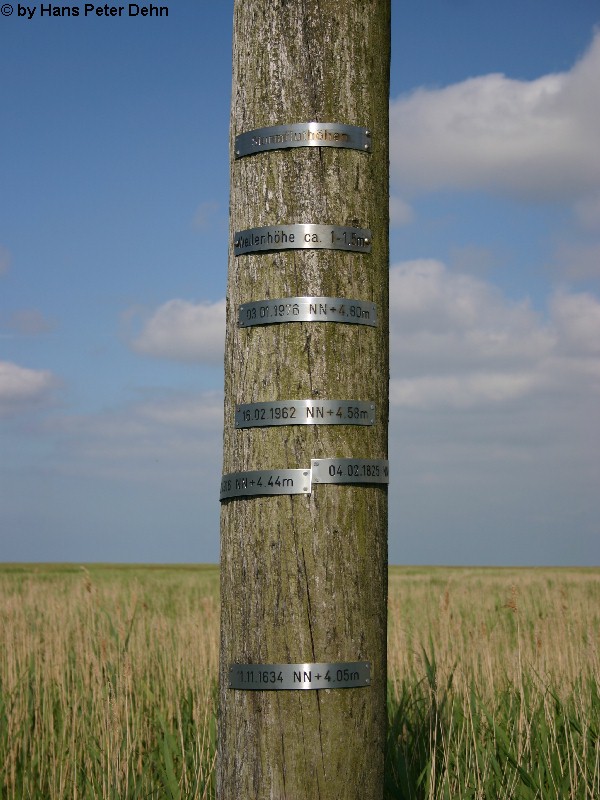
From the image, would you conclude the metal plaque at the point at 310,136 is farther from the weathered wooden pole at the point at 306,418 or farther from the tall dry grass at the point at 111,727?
the tall dry grass at the point at 111,727

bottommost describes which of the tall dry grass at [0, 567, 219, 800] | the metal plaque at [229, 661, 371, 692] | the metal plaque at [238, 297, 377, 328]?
the tall dry grass at [0, 567, 219, 800]

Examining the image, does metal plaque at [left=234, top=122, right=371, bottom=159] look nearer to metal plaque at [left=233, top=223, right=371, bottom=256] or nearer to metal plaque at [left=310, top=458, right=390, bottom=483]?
metal plaque at [left=233, top=223, right=371, bottom=256]

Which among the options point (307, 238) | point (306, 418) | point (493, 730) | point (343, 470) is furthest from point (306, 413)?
point (493, 730)

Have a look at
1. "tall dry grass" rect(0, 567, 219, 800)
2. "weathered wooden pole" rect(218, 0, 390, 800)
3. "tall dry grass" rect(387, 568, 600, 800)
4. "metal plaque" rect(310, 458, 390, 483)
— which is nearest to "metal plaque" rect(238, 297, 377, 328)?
"weathered wooden pole" rect(218, 0, 390, 800)

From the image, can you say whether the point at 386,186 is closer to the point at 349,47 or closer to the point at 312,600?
the point at 349,47

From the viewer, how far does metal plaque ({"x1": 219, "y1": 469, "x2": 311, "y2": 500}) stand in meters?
2.73

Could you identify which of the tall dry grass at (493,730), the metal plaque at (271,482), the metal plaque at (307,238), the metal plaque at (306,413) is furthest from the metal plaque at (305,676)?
the metal plaque at (307,238)

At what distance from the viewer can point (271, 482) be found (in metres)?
2.76

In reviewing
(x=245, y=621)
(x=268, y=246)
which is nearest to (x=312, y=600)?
(x=245, y=621)

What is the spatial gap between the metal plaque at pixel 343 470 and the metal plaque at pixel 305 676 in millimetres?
557

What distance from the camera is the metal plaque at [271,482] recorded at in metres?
2.73

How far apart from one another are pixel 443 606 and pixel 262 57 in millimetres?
3635

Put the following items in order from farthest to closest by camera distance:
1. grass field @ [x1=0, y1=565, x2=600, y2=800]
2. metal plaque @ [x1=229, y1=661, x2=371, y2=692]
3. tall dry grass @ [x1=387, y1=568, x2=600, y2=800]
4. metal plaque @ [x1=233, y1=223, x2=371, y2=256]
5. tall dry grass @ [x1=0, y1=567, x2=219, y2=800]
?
tall dry grass @ [x1=0, y1=567, x2=219, y2=800] → grass field @ [x1=0, y1=565, x2=600, y2=800] → tall dry grass @ [x1=387, y1=568, x2=600, y2=800] → metal plaque @ [x1=233, y1=223, x2=371, y2=256] → metal plaque @ [x1=229, y1=661, x2=371, y2=692]

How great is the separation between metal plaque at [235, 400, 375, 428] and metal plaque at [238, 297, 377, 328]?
26cm
